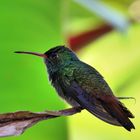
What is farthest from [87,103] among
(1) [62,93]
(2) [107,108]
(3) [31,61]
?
(3) [31,61]

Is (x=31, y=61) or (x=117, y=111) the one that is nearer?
(x=117, y=111)

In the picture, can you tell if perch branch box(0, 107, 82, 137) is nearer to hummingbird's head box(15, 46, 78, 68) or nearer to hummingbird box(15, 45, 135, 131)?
hummingbird box(15, 45, 135, 131)

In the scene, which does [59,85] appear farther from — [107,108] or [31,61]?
[31,61]

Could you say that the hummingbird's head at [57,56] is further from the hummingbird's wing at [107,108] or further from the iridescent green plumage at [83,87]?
the hummingbird's wing at [107,108]

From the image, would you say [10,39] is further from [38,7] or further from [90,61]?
[90,61]

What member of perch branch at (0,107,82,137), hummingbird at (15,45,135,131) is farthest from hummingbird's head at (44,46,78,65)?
perch branch at (0,107,82,137)

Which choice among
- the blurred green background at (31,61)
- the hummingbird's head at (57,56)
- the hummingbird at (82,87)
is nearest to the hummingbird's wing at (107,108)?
the hummingbird at (82,87)

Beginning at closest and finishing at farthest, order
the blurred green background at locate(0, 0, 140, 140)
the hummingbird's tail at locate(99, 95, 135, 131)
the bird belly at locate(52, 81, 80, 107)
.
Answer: the hummingbird's tail at locate(99, 95, 135, 131), the bird belly at locate(52, 81, 80, 107), the blurred green background at locate(0, 0, 140, 140)
